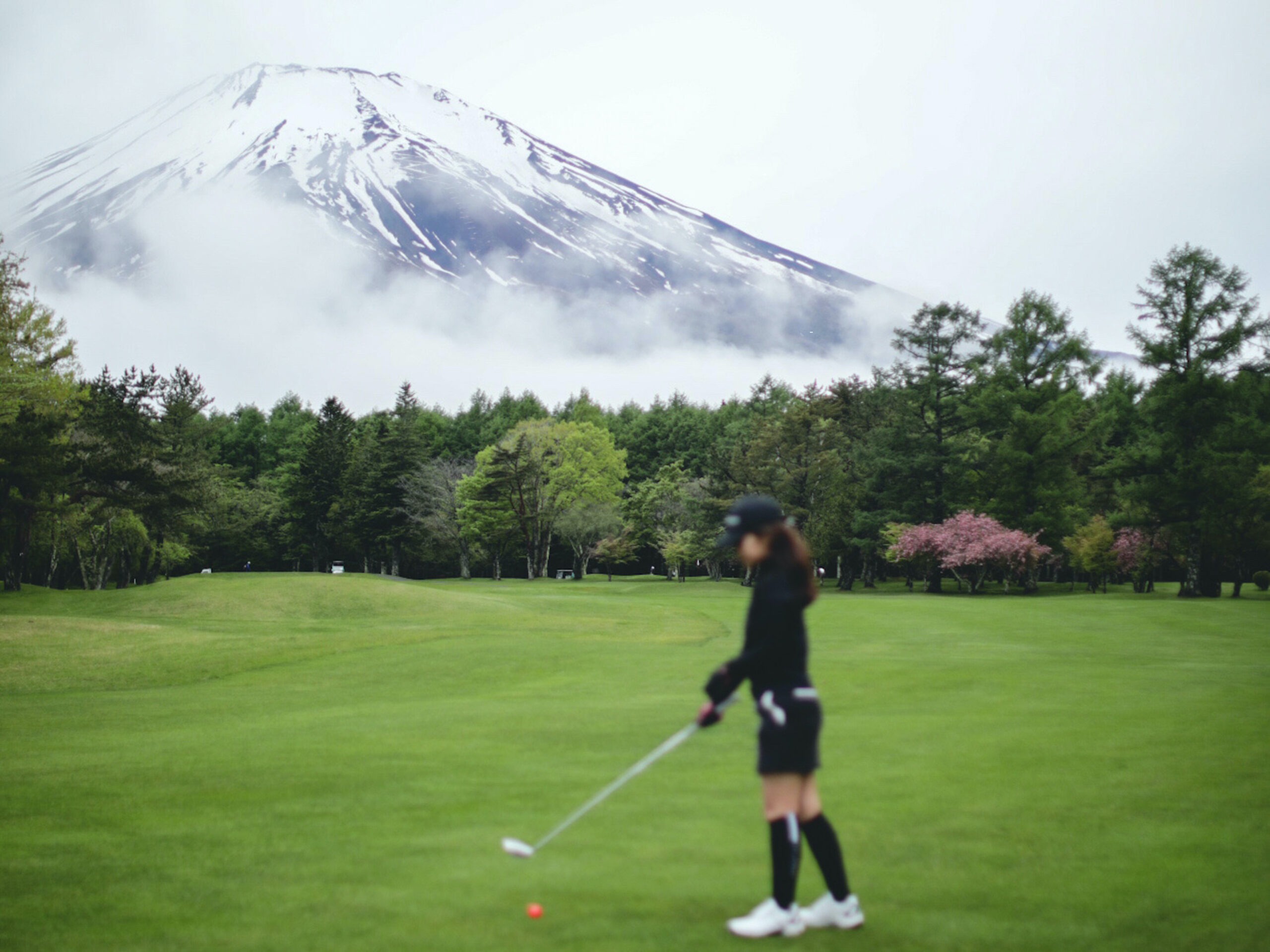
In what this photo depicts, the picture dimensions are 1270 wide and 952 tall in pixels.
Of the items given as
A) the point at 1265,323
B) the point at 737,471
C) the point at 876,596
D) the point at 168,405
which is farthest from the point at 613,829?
the point at 168,405

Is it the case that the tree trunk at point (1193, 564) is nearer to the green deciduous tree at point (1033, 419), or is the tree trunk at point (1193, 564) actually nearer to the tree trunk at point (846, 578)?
the green deciduous tree at point (1033, 419)

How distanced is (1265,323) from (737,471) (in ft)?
113

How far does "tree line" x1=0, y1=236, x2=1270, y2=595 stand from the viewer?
46.5 m

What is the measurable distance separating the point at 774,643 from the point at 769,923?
1578 millimetres

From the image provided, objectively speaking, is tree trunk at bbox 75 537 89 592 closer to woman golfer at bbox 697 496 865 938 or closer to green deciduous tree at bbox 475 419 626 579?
green deciduous tree at bbox 475 419 626 579

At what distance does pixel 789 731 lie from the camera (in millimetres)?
4945

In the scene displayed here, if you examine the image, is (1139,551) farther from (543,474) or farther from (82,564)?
(82,564)

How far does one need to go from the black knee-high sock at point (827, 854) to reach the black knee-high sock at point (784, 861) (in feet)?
0.38

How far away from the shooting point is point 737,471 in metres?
69.1

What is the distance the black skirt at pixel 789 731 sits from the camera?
4.95m

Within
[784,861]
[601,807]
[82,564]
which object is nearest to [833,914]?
[784,861]

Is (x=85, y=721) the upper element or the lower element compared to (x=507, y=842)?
lower

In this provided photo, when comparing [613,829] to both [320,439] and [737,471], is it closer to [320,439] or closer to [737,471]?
[737,471]

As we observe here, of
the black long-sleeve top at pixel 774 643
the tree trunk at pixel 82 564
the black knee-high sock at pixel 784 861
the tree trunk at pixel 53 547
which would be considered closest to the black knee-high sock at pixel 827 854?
the black knee-high sock at pixel 784 861
